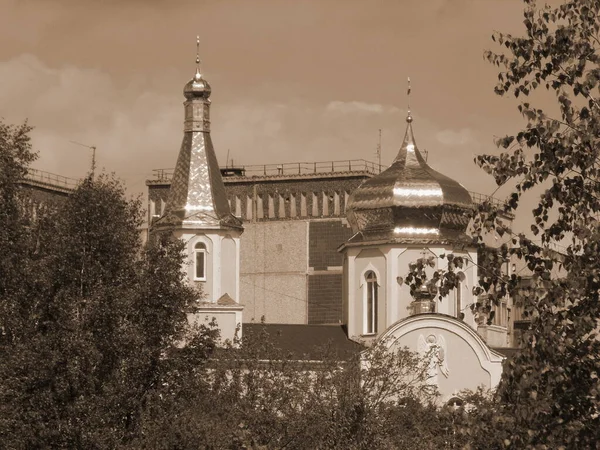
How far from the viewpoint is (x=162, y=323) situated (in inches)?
1601

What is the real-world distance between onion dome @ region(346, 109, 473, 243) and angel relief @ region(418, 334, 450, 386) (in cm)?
315

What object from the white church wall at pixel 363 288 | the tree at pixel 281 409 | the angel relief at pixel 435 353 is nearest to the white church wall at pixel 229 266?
the white church wall at pixel 363 288

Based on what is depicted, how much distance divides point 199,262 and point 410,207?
702cm

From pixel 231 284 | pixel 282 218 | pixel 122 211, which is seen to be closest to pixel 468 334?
pixel 231 284

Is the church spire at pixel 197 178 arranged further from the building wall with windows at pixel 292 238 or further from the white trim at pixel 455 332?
the building wall with windows at pixel 292 238

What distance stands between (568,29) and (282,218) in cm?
7863

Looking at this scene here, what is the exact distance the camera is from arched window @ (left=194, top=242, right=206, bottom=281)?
61.5 m

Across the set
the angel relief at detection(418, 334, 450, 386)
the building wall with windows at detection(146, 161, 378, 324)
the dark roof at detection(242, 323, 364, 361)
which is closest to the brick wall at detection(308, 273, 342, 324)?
the building wall with windows at detection(146, 161, 378, 324)

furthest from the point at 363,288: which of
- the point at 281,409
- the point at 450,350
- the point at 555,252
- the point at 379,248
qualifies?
the point at 555,252

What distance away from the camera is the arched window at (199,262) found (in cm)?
6153

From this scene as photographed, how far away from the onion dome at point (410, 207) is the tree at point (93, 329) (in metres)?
21.9

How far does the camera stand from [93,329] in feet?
131

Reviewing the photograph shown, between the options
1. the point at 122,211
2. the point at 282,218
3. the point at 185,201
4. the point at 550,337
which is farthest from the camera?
the point at 282,218

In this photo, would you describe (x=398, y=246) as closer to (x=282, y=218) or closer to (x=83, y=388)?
(x=83, y=388)
